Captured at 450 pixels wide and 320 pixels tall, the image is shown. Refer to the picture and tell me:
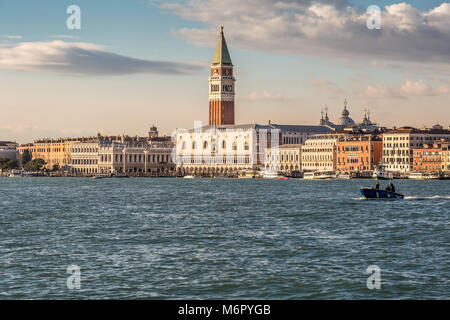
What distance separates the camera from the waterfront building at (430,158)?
10010 cm

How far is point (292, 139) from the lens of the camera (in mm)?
128750

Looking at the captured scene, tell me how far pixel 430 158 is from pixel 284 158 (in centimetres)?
2781

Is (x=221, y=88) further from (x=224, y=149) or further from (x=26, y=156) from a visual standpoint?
(x=26, y=156)

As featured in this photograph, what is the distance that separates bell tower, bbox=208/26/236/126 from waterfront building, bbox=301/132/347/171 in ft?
68.1

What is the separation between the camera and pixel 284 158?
123m

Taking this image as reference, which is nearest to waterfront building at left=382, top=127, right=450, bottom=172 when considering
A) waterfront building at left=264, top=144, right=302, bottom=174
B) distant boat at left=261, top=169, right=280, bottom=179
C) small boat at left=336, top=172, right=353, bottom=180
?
small boat at left=336, top=172, right=353, bottom=180

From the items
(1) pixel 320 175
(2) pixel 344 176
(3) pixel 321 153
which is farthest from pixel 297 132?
(2) pixel 344 176

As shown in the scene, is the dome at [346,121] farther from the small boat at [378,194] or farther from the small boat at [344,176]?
the small boat at [378,194]

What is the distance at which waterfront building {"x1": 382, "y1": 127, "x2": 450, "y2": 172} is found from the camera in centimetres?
10525

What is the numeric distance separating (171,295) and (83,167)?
13449 centimetres

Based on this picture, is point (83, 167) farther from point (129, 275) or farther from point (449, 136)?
point (129, 275)

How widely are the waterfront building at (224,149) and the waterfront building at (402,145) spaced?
23.8 m

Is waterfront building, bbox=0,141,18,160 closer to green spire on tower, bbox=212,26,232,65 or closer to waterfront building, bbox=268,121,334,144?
green spire on tower, bbox=212,26,232,65
